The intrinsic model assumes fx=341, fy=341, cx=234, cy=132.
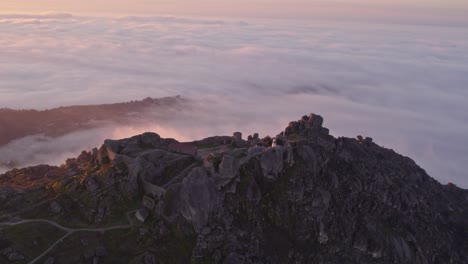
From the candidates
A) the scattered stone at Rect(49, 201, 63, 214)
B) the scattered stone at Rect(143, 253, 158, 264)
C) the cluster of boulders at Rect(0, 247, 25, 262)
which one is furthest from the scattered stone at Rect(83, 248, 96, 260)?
the scattered stone at Rect(49, 201, 63, 214)

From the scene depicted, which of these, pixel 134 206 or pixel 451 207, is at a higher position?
pixel 134 206

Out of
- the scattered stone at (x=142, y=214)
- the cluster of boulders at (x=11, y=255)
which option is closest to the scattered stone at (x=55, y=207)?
the cluster of boulders at (x=11, y=255)

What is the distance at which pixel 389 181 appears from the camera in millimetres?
96938

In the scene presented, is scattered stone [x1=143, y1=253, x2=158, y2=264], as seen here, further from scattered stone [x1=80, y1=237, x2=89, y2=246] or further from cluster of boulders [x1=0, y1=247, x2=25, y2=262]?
cluster of boulders [x1=0, y1=247, x2=25, y2=262]

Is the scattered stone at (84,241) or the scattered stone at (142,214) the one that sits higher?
the scattered stone at (142,214)

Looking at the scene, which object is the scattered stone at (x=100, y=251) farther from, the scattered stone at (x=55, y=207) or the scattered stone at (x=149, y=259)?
the scattered stone at (x=55, y=207)

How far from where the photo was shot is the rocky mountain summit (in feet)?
219

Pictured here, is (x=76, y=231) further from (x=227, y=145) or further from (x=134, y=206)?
(x=227, y=145)

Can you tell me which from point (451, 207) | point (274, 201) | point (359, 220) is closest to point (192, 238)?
point (274, 201)

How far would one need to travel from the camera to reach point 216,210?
70.1 meters

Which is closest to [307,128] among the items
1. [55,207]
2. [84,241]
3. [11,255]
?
[84,241]

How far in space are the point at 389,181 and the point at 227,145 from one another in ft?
155

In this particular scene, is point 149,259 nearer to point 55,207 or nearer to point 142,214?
point 142,214

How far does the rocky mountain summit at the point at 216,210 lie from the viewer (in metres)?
66.8
